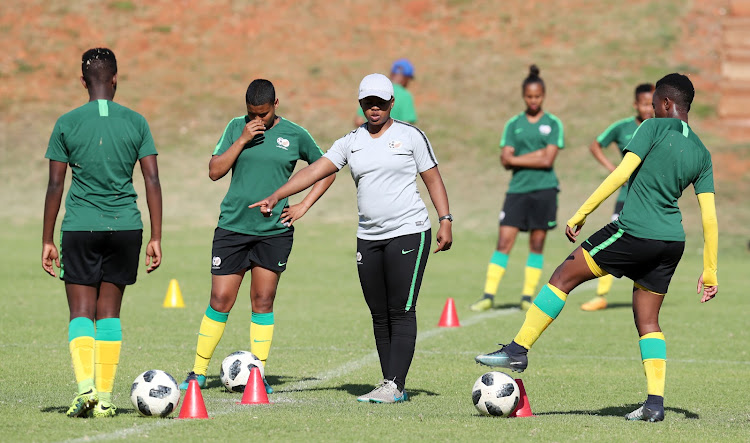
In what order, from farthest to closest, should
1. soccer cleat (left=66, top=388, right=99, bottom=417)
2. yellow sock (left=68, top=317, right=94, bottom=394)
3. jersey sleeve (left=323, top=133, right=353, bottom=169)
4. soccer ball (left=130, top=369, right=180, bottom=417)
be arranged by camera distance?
jersey sleeve (left=323, top=133, right=353, bottom=169) → soccer ball (left=130, top=369, right=180, bottom=417) → yellow sock (left=68, top=317, right=94, bottom=394) → soccer cleat (left=66, top=388, right=99, bottom=417)

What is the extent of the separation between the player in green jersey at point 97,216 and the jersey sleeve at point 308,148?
169 cm

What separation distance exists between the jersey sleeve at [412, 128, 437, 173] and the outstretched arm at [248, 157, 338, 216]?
59cm

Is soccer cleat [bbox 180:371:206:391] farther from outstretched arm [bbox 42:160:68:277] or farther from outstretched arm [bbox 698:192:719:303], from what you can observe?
outstretched arm [bbox 698:192:719:303]

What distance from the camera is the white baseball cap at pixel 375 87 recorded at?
779cm

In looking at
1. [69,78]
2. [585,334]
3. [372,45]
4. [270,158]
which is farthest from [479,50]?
[270,158]

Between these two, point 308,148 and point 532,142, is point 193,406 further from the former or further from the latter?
point 532,142

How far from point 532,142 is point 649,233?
6734 millimetres

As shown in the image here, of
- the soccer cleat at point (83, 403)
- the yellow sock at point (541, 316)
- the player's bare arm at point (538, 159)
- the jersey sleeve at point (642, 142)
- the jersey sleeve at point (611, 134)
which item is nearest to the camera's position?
the soccer cleat at point (83, 403)

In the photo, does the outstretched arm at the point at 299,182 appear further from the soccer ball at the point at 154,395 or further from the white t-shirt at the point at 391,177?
the soccer ball at the point at 154,395

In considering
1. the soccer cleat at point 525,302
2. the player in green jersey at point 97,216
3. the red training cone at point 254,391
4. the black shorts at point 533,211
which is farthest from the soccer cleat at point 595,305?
the player in green jersey at point 97,216

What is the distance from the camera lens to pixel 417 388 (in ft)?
28.5

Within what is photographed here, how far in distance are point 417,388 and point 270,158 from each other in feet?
6.58

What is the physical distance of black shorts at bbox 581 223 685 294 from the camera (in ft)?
24.0

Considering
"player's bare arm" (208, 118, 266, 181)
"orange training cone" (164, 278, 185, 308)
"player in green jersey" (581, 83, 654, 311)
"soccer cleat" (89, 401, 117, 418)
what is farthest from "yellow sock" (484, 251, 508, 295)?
"soccer cleat" (89, 401, 117, 418)
